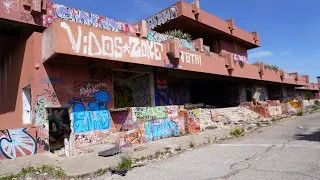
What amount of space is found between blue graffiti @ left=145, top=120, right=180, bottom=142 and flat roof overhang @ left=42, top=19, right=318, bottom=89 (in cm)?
312

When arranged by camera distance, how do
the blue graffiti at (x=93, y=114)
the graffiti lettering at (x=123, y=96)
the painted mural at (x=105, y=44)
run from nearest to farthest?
the painted mural at (x=105, y=44) < the blue graffiti at (x=93, y=114) < the graffiti lettering at (x=123, y=96)

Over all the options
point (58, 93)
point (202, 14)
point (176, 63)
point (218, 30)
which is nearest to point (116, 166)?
point (58, 93)

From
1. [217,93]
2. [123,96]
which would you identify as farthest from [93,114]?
[217,93]

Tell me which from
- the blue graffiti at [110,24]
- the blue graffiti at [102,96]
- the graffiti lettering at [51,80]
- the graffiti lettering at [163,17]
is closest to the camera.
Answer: the graffiti lettering at [51,80]

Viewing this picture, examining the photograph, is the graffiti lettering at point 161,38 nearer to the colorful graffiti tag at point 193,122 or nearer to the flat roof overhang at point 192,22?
the flat roof overhang at point 192,22

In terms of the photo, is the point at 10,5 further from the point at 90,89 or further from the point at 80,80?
the point at 90,89

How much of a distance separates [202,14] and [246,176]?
18722mm

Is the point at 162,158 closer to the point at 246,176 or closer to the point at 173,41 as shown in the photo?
the point at 246,176

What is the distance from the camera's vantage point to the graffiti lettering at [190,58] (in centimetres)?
1526

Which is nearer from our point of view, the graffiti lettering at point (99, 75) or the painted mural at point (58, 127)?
the painted mural at point (58, 127)

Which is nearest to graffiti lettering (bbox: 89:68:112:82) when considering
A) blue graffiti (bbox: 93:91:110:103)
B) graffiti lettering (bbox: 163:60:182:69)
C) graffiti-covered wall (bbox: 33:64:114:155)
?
graffiti-covered wall (bbox: 33:64:114:155)

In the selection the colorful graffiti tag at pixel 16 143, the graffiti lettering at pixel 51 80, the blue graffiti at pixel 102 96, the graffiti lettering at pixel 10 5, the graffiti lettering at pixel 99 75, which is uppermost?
the graffiti lettering at pixel 10 5

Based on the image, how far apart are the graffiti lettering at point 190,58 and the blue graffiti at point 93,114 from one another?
520 cm

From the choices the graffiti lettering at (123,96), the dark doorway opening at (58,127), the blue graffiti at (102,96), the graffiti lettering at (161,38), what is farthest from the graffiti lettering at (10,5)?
the graffiti lettering at (161,38)
